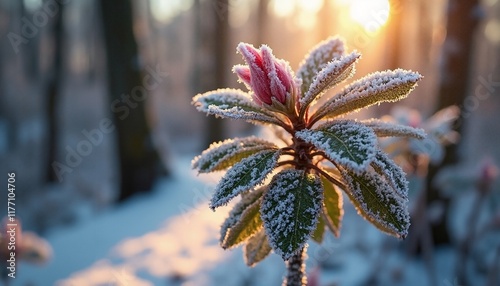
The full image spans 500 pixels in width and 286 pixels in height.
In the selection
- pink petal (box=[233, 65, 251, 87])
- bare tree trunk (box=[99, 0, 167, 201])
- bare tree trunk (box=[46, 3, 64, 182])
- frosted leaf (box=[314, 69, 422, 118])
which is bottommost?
frosted leaf (box=[314, 69, 422, 118])

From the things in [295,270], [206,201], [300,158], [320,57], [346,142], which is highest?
[206,201]

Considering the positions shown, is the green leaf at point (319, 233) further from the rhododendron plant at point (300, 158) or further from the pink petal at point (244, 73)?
the pink petal at point (244, 73)

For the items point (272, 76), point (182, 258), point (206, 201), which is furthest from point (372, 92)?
point (206, 201)

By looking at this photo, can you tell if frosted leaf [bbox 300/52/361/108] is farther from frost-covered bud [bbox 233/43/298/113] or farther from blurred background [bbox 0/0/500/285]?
blurred background [bbox 0/0/500/285]

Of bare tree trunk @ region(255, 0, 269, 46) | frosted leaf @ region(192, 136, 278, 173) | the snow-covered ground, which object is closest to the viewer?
frosted leaf @ region(192, 136, 278, 173)

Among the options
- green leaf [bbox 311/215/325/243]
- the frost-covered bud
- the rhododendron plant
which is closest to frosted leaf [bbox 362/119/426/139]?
the rhododendron plant

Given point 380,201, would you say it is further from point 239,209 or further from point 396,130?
point 239,209
